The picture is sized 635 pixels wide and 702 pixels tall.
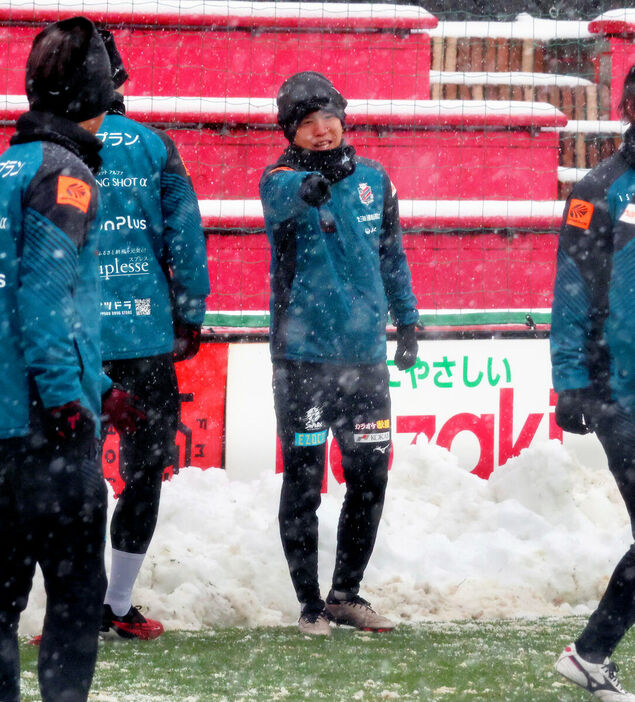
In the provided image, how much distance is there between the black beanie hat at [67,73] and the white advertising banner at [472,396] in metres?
2.79

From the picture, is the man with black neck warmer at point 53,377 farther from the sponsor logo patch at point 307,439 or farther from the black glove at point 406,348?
the black glove at point 406,348

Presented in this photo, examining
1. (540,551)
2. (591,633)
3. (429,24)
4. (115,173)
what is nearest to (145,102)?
(429,24)

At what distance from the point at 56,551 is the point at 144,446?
4.37 ft

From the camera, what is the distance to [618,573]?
3.06m

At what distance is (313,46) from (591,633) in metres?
5.36

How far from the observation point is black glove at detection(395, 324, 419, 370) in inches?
165

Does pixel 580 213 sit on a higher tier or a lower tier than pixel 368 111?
lower

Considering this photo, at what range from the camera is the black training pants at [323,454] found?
154 inches

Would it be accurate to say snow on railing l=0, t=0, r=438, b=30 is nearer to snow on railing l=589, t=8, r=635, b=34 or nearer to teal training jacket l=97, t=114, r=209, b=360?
snow on railing l=589, t=8, r=635, b=34

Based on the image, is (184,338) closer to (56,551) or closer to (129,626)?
(129,626)

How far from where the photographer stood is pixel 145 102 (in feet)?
22.2

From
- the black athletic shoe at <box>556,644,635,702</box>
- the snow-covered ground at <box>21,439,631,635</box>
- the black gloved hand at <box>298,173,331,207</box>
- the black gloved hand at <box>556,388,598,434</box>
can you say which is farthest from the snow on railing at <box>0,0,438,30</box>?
the black athletic shoe at <box>556,644,635,702</box>

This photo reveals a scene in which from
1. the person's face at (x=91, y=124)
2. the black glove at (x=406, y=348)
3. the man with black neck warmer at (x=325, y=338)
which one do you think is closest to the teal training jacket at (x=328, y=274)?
the man with black neck warmer at (x=325, y=338)

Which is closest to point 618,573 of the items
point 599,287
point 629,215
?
point 599,287
